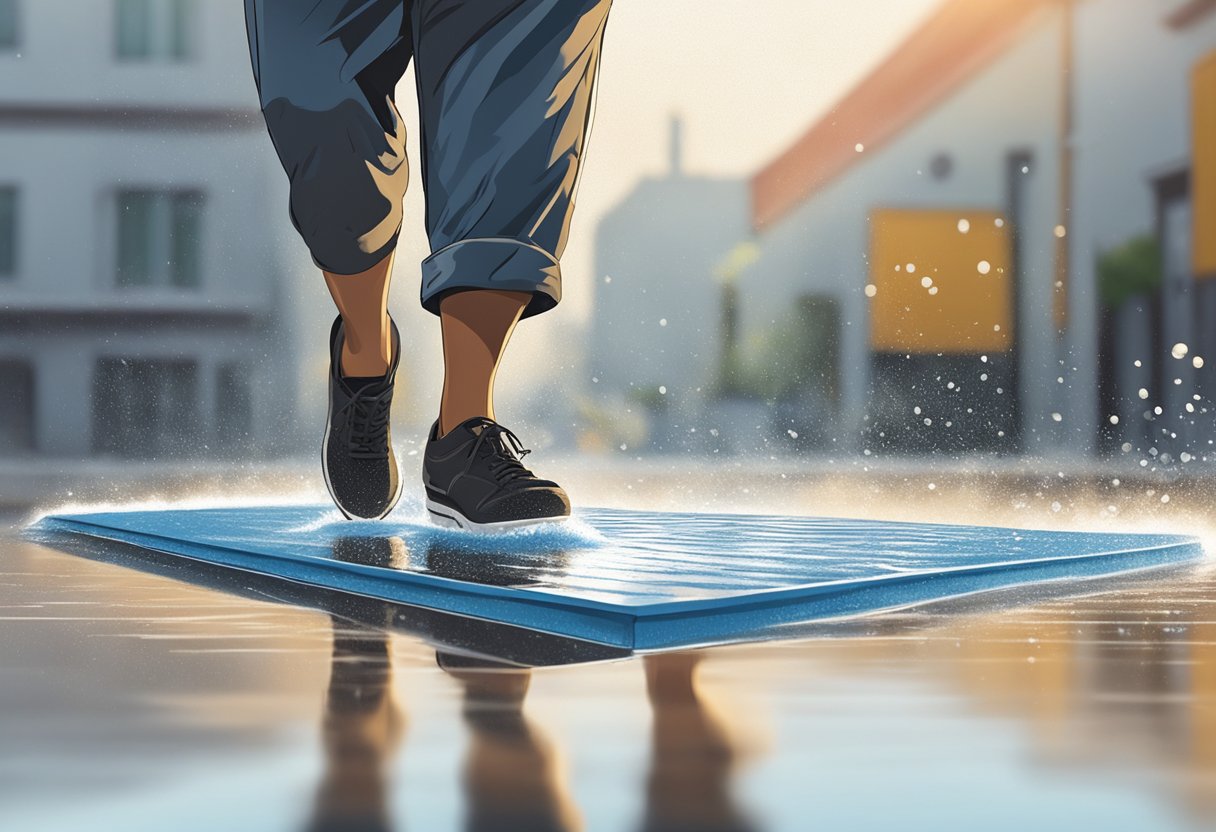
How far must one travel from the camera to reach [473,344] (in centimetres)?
137

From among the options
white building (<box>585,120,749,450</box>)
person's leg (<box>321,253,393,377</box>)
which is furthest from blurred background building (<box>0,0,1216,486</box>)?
person's leg (<box>321,253,393,377</box>)

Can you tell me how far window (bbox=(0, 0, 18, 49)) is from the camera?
41.1ft

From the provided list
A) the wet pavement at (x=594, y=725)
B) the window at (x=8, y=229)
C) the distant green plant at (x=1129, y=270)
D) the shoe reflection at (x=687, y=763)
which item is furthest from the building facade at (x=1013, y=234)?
the shoe reflection at (x=687, y=763)

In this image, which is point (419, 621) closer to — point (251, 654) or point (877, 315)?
point (251, 654)

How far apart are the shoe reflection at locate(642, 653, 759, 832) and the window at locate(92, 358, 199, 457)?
11458 millimetres

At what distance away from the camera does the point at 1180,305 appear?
33.0 ft

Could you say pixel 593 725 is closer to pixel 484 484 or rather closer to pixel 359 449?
pixel 484 484

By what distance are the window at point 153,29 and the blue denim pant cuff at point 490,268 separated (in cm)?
1256

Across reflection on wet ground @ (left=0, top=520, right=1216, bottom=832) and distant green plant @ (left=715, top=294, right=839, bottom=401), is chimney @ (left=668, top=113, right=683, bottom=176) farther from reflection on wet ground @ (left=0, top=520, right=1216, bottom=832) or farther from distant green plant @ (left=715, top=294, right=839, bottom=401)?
reflection on wet ground @ (left=0, top=520, right=1216, bottom=832)

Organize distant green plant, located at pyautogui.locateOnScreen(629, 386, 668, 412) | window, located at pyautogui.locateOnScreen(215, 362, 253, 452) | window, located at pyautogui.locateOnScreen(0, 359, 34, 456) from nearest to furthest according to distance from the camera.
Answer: window, located at pyautogui.locateOnScreen(215, 362, 253, 452) < window, located at pyautogui.locateOnScreen(0, 359, 34, 456) < distant green plant, located at pyautogui.locateOnScreen(629, 386, 668, 412)

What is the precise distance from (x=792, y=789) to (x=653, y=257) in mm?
19147

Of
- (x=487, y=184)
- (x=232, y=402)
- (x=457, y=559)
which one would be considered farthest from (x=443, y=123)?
(x=232, y=402)

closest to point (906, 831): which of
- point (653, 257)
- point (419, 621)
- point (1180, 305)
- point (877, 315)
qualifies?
point (419, 621)

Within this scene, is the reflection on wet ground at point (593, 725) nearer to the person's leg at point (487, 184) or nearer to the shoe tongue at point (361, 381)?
the person's leg at point (487, 184)
